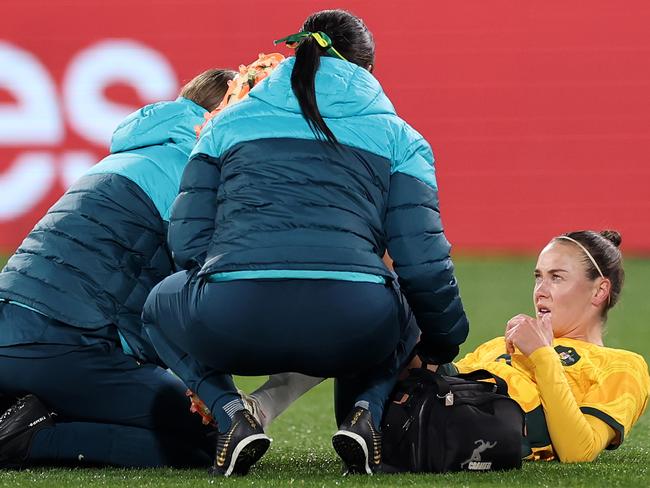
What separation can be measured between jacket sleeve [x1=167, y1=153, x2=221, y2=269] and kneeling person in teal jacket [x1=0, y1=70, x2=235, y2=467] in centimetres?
37

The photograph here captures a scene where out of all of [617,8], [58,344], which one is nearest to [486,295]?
[617,8]

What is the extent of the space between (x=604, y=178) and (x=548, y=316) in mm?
5932

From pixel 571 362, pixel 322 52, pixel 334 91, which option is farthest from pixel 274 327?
pixel 571 362

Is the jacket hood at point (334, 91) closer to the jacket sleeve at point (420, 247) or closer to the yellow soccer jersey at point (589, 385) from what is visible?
the jacket sleeve at point (420, 247)

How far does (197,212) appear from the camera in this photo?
304 cm

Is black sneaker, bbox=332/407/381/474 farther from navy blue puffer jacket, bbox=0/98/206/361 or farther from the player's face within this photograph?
the player's face

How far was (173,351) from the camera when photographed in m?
3.18

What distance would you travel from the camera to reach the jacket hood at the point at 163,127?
11.7 ft

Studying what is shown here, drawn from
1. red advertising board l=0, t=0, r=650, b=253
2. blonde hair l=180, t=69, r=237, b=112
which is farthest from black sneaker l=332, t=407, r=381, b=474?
red advertising board l=0, t=0, r=650, b=253

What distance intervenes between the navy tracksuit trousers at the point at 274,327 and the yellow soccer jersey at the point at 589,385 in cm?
44

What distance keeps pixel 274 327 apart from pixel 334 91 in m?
0.55

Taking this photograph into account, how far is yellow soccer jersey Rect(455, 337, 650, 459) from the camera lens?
3322 millimetres

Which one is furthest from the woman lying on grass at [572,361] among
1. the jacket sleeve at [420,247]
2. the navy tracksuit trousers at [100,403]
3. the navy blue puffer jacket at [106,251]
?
the navy blue puffer jacket at [106,251]

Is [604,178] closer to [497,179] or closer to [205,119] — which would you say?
[497,179]
